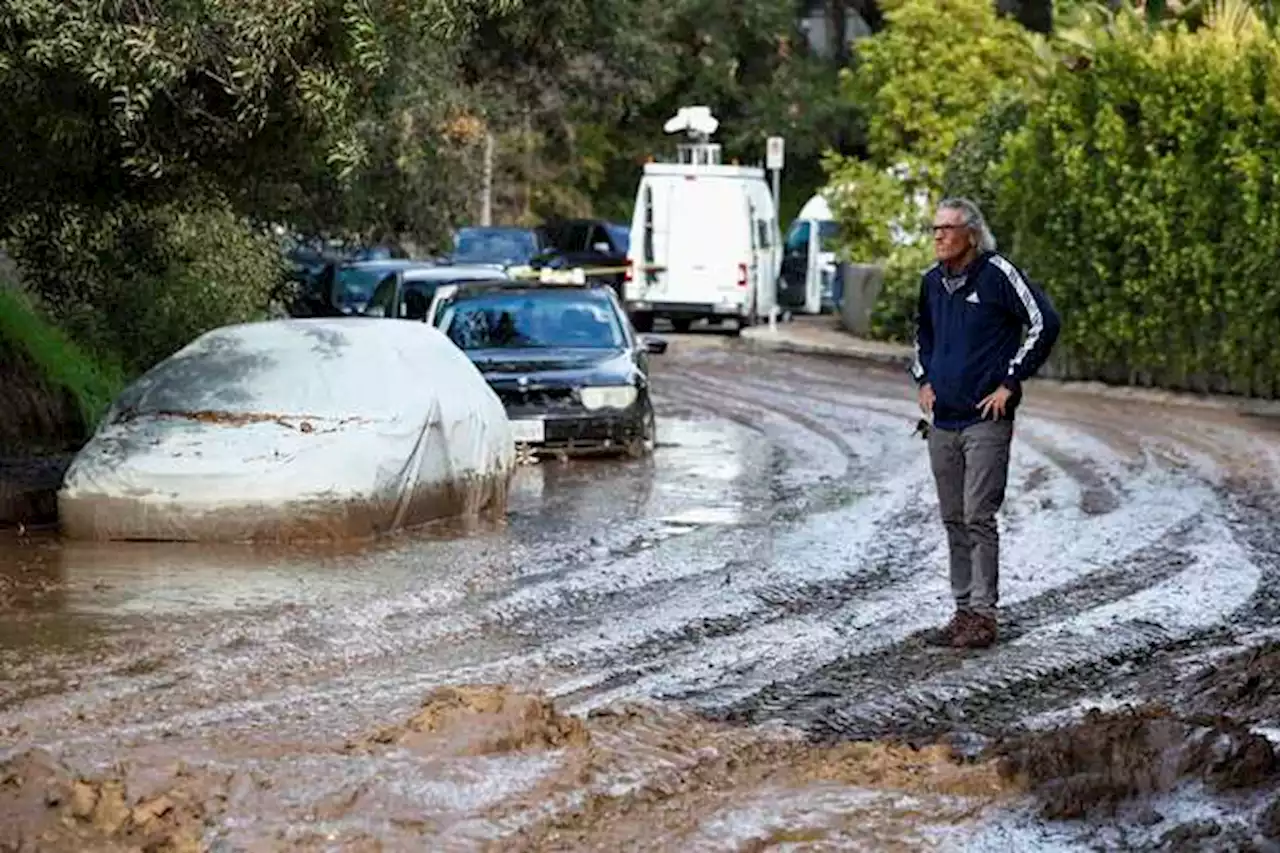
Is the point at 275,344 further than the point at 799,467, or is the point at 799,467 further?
the point at 799,467

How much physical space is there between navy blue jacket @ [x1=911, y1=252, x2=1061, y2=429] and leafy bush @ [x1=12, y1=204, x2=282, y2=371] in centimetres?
660

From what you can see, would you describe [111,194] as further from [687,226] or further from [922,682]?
[687,226]

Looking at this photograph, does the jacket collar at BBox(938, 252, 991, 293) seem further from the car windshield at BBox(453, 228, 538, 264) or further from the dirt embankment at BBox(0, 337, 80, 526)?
the car windshield at BBox(453, 228, 538, 264)

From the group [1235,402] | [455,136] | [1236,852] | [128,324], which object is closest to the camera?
[1236,852]

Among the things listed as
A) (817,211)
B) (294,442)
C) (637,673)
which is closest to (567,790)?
(637,673)

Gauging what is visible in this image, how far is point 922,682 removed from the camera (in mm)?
9422

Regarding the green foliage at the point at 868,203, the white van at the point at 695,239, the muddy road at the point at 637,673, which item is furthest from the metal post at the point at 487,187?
the muddy road at the point at 637,673

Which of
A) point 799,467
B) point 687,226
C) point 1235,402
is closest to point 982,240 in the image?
point 799,467

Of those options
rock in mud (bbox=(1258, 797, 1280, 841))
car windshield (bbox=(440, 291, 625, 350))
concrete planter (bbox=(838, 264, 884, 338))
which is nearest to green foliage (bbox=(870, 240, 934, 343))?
concrete planter (bbox=(838, 264, 884, 338))

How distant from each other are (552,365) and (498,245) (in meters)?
22.3

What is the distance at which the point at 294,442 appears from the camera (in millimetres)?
13781

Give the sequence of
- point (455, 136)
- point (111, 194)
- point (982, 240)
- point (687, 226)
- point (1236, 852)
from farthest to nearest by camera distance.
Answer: point (687, 226) → point (455, 136) → point (111, 194) → point (982, 240) → point (1236, 852)

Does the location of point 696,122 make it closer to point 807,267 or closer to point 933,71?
point 933,71

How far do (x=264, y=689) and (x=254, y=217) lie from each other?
1201cm
